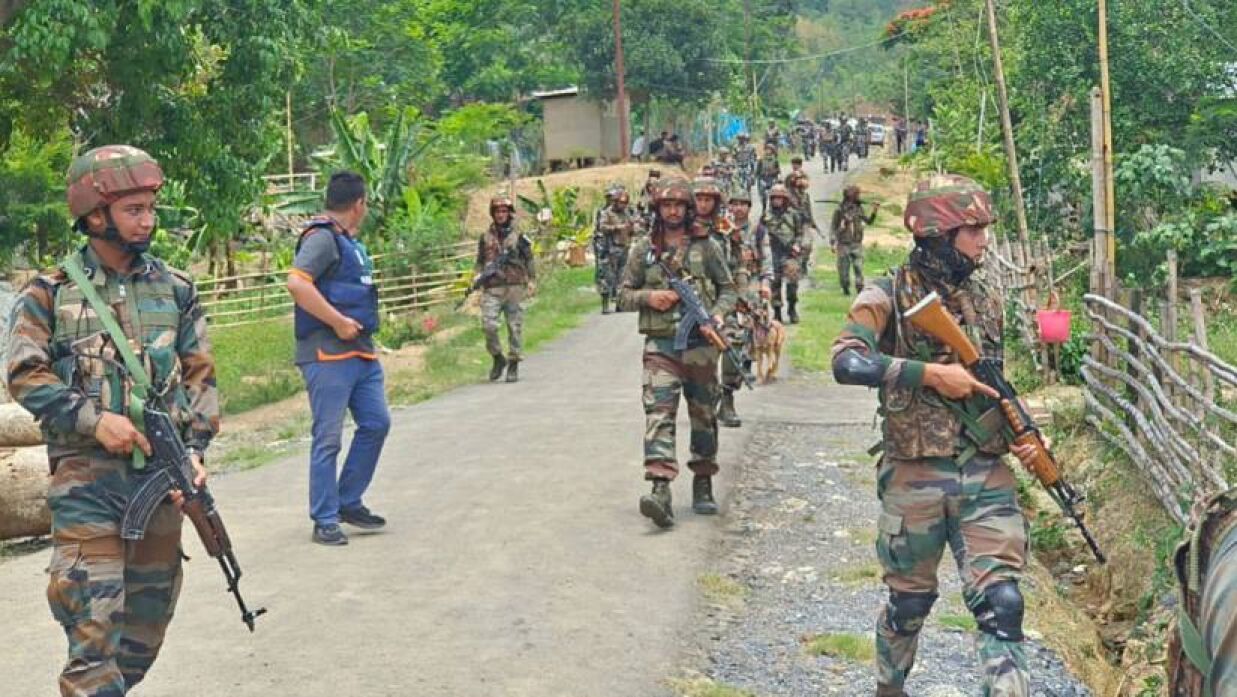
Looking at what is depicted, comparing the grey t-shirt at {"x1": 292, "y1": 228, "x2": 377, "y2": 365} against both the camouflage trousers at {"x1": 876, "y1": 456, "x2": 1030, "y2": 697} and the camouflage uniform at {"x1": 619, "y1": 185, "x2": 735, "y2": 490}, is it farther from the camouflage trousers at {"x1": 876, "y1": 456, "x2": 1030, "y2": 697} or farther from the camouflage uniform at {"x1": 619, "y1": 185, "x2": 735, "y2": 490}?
the camouflage trousers at {"x1": 876, "y1": 456, "x2": 1030, "y2": 697}

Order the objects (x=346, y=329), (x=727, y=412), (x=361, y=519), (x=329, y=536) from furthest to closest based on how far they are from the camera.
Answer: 1. (x=727, y=412)
2. (x=361, y=519)
3. (x=329, y=536)
4. (x=346, y=329)

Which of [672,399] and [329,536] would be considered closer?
[329,536]

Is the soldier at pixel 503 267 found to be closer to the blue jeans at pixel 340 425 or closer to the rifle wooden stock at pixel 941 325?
the blue jeans at pixel 340 425

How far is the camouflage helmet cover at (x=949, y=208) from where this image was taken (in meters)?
5.63

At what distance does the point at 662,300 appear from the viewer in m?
8.95

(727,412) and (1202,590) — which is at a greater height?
(1202,590)

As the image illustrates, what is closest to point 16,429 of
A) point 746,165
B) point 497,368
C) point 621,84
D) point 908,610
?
point 908,610

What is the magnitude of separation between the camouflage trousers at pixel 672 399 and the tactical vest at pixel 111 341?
3.96 meters

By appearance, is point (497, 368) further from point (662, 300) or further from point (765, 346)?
point (662, 300)

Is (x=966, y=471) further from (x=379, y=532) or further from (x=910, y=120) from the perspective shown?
(x=910, y=120)

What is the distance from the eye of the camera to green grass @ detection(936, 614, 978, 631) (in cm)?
739

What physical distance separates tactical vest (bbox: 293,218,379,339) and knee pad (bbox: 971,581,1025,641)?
388 cm

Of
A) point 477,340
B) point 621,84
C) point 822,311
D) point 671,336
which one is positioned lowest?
point 822,311

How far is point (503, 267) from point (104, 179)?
34.2 feet
